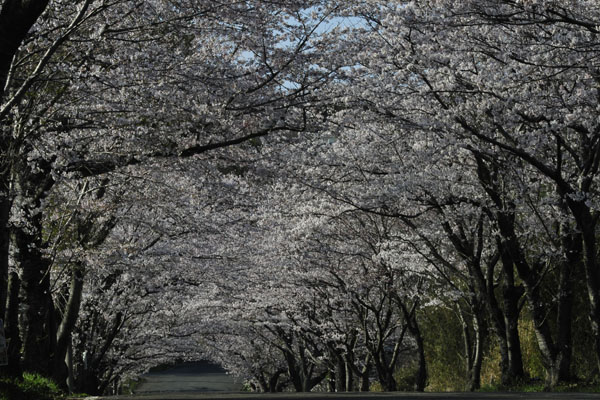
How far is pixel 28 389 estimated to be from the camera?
38.1ft

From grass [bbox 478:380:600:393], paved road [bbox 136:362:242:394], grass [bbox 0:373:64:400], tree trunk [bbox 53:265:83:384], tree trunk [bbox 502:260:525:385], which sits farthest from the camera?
paved road [bbox 136:362:242:394]

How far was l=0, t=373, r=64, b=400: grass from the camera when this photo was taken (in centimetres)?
1037

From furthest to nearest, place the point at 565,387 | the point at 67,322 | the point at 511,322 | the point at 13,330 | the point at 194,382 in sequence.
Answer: the point at 194,382 < the point at 511,322 < the point at 67,322 < the point at 565,387 < the point at 13,330

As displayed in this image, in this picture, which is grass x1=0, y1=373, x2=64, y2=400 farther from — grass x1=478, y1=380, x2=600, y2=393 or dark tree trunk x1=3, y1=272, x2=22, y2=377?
grass x1=478, y1=380, x2=600, y2=393

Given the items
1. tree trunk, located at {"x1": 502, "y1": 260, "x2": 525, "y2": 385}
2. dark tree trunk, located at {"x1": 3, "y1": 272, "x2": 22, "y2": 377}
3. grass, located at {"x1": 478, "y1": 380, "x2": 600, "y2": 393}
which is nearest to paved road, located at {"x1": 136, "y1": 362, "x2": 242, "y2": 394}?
tree trunk, located at {"x1": 502, "y1": 260, "x2": 525, "y2": 385}

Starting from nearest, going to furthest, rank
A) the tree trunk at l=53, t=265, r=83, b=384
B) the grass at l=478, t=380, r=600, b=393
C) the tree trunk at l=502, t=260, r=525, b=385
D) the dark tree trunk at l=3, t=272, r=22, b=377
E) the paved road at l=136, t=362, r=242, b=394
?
1. the dark tree trunk at l=3, t=272, r=22, b=377
2. the grass at l=478, t=380, r=600, b=393
3. the tree trunk at l=53, t=265, r=83, b=384
4. the tree trunk at l=502, t=260, r=525, b=385
5. the paved road at l=136, t=362, r=242, b=394

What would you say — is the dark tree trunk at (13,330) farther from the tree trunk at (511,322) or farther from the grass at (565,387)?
the tree trunk at (511,322)

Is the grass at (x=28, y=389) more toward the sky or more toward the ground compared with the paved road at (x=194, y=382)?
more toward the ground

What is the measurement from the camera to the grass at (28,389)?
10.4 meters

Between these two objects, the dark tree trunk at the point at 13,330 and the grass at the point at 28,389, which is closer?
the grass at the point at 28,389

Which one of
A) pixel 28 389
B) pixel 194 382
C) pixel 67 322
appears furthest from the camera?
pixel 194 382

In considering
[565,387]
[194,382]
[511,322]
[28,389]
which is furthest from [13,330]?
[194,382]

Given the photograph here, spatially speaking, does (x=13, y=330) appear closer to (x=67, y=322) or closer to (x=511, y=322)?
(x=67, y=322)

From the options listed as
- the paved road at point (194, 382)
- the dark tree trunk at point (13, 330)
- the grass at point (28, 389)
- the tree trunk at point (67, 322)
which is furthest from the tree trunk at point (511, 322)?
the paved road at point (194, 382)
